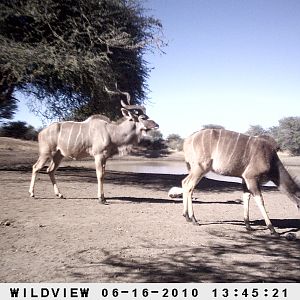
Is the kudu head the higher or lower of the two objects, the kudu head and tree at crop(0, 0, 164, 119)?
the lower

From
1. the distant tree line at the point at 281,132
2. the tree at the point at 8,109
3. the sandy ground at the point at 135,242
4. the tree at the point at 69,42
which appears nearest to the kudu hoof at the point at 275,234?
the sandy ground at the point at 135,242

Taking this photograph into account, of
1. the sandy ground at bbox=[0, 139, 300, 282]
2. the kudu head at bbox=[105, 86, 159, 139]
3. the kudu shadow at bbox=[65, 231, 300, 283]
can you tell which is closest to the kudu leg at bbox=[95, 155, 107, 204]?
the sandy ground at bbox=[0, 139, 300, 282]

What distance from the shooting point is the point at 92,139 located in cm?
784

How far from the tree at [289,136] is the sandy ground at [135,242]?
35.4ft

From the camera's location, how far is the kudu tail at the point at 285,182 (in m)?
5.73

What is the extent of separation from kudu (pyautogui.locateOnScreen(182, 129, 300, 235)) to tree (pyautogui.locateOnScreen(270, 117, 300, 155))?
42.3ft

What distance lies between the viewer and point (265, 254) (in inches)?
176

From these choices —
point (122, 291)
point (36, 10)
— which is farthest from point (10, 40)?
point (122, 291)

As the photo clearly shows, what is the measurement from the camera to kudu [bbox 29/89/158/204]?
25.2ft

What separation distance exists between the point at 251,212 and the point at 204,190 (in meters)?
3.41

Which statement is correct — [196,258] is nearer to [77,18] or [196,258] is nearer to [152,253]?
[152,253]

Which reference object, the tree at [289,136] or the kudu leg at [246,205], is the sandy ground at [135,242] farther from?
the tree at [289,136]
